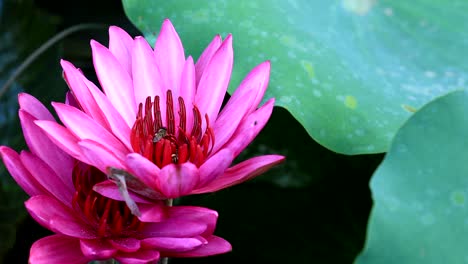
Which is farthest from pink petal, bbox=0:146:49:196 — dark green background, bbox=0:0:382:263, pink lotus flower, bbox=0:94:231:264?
dark green background, bbox=0:0:382:263

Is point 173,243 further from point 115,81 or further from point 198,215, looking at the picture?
point 115,81

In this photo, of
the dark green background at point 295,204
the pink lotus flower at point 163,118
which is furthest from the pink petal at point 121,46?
the dark green background at point 295,204

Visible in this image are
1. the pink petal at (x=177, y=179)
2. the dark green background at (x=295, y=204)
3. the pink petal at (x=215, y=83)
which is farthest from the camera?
the dark green background at (x=295, y=204)

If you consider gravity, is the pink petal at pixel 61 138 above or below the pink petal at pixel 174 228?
above

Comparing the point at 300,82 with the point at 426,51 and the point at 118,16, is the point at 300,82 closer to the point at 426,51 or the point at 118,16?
the point at 426,51

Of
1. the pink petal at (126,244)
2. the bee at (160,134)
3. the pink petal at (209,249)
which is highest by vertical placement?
the bee at (160,134)

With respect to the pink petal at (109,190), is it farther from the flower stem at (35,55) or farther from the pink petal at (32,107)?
the flower stem at (35,55)

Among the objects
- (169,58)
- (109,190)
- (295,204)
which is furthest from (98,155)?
(295,204)

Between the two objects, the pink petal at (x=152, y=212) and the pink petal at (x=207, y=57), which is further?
the pink petal at (x=207, y=57)
